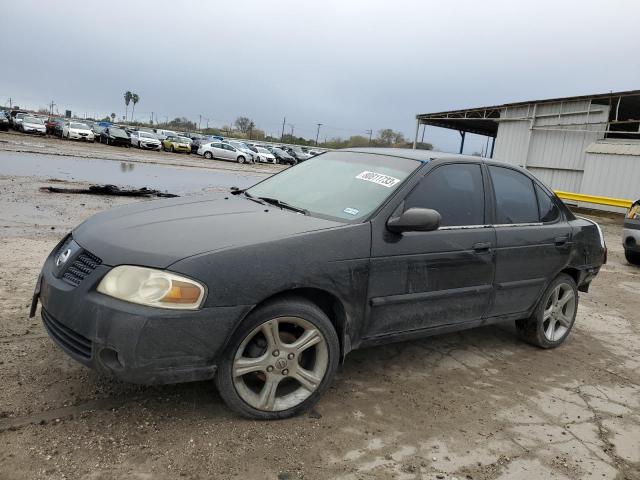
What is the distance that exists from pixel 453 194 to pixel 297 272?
62.7 inches

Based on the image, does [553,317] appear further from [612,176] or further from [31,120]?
[31,120]

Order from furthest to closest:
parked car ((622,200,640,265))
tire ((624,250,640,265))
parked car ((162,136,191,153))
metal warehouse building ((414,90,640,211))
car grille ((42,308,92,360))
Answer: parked car ((162,136,191,153)) < metal warehouse building ((414,90,640,211)) < tire ((624,250,640,265)) < parked car ((622,200,640,265)) < car grille ((42,308,92,360))

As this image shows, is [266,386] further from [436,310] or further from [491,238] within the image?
[491,238]

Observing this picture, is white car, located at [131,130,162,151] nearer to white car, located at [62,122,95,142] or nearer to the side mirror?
white car, located at [62,122,95,142]

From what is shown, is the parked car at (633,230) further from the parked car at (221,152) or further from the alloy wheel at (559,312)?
the parked car at (221,152)

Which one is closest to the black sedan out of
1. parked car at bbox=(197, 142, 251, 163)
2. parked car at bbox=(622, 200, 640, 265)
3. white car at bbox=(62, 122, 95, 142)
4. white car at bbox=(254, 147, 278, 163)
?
parked car at bbox=(622, 200, 640, 265)

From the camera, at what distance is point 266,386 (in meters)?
3.10

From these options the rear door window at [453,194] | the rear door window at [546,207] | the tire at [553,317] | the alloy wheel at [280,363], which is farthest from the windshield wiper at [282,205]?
the tire at [553,317]

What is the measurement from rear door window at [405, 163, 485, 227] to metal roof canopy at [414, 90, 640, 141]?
60.4 feet

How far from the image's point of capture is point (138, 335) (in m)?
2.64

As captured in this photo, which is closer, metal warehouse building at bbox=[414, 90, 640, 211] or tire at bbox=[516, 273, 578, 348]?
tire at bbox=[516, 273, 578, 348]

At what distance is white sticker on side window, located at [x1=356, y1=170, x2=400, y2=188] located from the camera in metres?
3.74

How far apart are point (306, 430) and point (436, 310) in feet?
4.29

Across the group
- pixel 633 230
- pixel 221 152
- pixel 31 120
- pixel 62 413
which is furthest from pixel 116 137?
pixel 62 413
